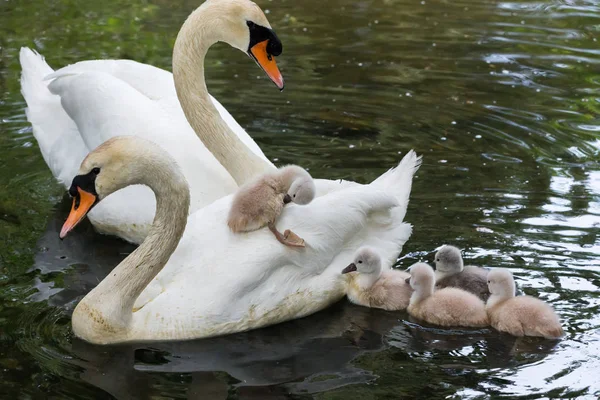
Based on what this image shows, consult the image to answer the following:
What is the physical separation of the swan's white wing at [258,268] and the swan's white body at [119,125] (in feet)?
2.39

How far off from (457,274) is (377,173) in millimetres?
2162

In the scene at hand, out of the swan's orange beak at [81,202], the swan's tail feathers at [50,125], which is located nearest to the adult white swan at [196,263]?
the swan's orange beak at [81,202]

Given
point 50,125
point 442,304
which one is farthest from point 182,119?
point 442,304

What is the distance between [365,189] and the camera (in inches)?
270

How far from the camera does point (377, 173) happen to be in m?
8.71

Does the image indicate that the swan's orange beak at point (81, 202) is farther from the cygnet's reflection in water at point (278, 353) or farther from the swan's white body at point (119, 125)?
the swan's white body at point (119, 125)

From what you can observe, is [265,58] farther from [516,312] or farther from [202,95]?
[516,312]

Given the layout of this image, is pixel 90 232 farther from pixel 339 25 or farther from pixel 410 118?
pixel 339 25

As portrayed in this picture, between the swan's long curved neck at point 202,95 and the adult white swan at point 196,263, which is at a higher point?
the swan's long curved neck at point 202,95

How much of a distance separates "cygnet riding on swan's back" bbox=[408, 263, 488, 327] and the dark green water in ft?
0.33

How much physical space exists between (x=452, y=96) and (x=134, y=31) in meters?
4.33

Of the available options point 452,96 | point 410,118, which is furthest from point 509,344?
point 452,96

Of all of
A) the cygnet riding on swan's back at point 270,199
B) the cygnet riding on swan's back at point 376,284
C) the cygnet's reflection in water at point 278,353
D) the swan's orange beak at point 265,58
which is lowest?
the cygnet's reflection in water at point 278,353

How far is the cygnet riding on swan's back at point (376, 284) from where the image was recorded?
6.62m
